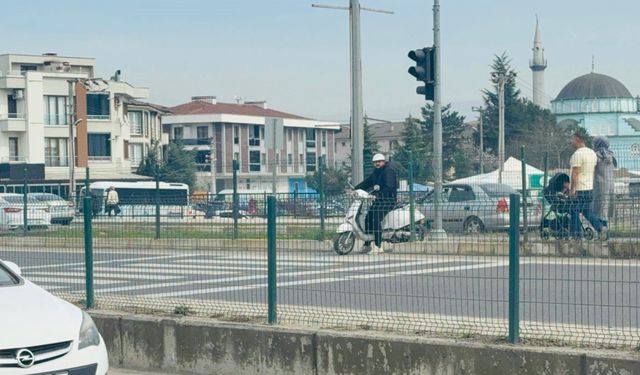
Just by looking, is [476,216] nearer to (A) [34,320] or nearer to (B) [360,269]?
(B) [360,269]

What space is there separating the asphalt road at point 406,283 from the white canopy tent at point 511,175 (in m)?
11.8

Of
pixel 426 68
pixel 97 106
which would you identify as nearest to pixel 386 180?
pixel 426 68

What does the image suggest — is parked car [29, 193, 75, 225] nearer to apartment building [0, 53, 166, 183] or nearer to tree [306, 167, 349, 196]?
tree [306, 167, 349, 196]

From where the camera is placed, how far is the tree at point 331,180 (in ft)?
79.6

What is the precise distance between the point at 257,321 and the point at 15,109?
228 feet

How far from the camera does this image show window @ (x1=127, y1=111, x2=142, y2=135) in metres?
86.2

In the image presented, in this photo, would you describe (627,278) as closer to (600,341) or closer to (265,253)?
(600,341)

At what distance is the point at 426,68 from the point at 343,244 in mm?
11938

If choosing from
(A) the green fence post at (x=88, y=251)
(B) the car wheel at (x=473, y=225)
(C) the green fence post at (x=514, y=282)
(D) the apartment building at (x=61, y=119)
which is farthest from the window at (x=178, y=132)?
(C) the green fence post at (x=514, y=282)

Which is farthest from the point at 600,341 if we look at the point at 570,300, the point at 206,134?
the point at 206,134

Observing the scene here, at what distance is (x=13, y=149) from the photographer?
76375mm

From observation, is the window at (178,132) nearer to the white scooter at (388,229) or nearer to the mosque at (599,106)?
the mosque at (599,106)

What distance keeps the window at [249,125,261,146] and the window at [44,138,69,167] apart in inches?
1300

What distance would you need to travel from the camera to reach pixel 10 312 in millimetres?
7562
